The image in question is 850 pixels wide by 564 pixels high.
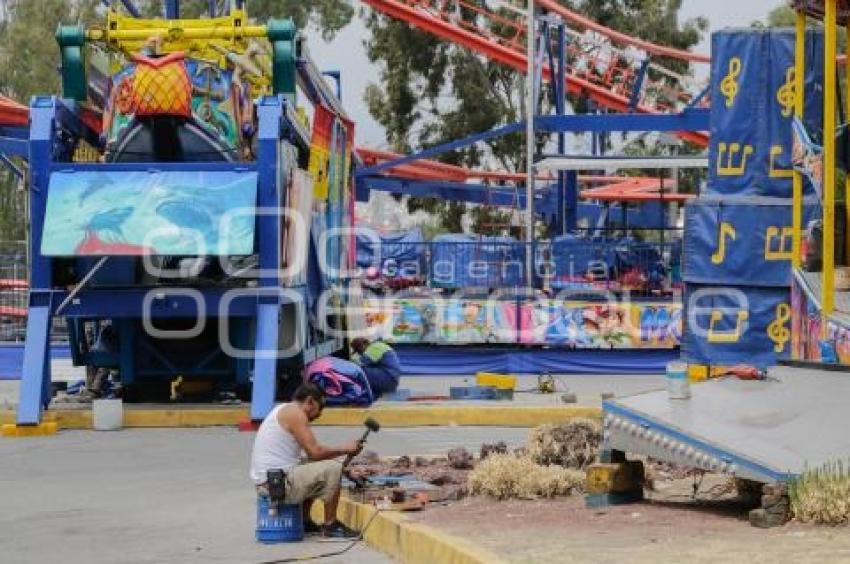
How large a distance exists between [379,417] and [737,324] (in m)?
5.20

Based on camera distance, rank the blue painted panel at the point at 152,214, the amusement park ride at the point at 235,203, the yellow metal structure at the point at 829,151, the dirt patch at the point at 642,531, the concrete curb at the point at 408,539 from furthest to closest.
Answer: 1. the amusement park ride at the point at 235,203
2. the blue painted panel at the point at 152,214
3. the yellow metal structure at the point at 829,151
4. the concrete curb at the point at 408,539
5. the dirt patch at the point at 642,531

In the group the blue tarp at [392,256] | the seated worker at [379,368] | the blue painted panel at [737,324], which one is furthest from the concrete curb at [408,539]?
the blue tarp at [392,256]

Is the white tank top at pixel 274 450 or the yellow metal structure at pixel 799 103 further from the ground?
the yellow metal structure at pixel 799 103

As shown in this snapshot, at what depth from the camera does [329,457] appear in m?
13.1

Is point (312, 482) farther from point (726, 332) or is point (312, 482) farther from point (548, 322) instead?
point (548, 322)

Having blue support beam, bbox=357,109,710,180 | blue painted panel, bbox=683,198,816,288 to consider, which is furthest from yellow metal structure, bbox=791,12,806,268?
blue support beam, bbox=357,109,710,180

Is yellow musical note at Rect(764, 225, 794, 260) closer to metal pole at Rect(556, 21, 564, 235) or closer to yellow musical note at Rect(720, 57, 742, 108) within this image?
yellow musical note at Rect(720, 57, 742, 108)

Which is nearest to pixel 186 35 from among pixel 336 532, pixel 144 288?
pixel 144 288

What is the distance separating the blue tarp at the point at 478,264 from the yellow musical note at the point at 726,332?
7462 mm

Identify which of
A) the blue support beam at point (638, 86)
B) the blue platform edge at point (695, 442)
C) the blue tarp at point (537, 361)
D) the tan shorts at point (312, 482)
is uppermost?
the blue support beam at point (638, 86)

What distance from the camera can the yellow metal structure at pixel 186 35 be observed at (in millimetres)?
23500

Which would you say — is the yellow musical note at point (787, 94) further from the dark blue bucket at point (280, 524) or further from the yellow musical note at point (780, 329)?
the dark blue bucket at point (280, 524)

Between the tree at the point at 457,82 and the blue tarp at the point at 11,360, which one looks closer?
the blue tarp at the point at 11,360

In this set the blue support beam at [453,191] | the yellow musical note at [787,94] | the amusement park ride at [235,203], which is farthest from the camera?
the blue support beam at [453,191]
